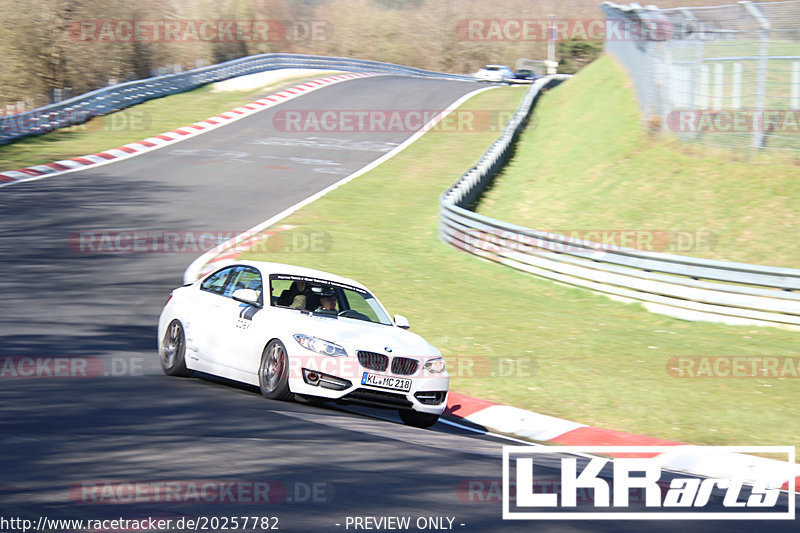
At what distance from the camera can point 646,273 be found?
16.6 m

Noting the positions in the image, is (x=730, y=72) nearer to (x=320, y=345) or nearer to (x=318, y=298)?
(x=318, y=298)

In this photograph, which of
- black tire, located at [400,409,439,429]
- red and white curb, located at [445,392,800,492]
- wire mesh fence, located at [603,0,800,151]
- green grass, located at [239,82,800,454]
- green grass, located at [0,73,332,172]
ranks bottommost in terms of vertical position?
green grass, located at [239,82,800,454]

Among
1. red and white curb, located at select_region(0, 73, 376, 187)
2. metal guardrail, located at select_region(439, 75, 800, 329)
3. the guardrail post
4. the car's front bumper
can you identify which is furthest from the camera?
red and white curb, located at select_region(0, 73, 376, 187)

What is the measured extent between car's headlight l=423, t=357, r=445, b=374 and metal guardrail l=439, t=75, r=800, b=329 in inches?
286

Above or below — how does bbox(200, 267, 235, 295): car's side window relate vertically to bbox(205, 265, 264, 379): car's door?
above

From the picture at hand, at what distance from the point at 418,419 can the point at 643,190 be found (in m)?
14.6

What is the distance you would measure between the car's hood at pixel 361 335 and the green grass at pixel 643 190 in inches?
401

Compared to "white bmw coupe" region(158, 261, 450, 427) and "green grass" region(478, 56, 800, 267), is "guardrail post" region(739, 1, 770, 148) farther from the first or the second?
"white bmw coupe" region(158, 261, 450, 427)

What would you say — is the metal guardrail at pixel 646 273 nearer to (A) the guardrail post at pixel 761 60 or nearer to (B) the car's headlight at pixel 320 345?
(A) the guardrail post at pixel 761 60

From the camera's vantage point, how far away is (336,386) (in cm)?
898

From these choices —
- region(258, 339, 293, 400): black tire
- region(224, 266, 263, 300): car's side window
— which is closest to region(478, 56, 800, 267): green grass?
region(224, 266, 263, 300): car's side window

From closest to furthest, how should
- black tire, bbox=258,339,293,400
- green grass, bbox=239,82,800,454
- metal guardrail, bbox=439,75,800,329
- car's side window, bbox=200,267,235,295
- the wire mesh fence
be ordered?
black tire, bbox=258,339,293,400
green grass, bbox=239,82,800,454
car's side window, bbox=200,267,235,295
metal guardrail, bbox=439,75,800,329
the wire mesh fence

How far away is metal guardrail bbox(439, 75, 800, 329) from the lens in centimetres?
1484

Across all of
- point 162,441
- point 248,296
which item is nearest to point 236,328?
point 248,296
